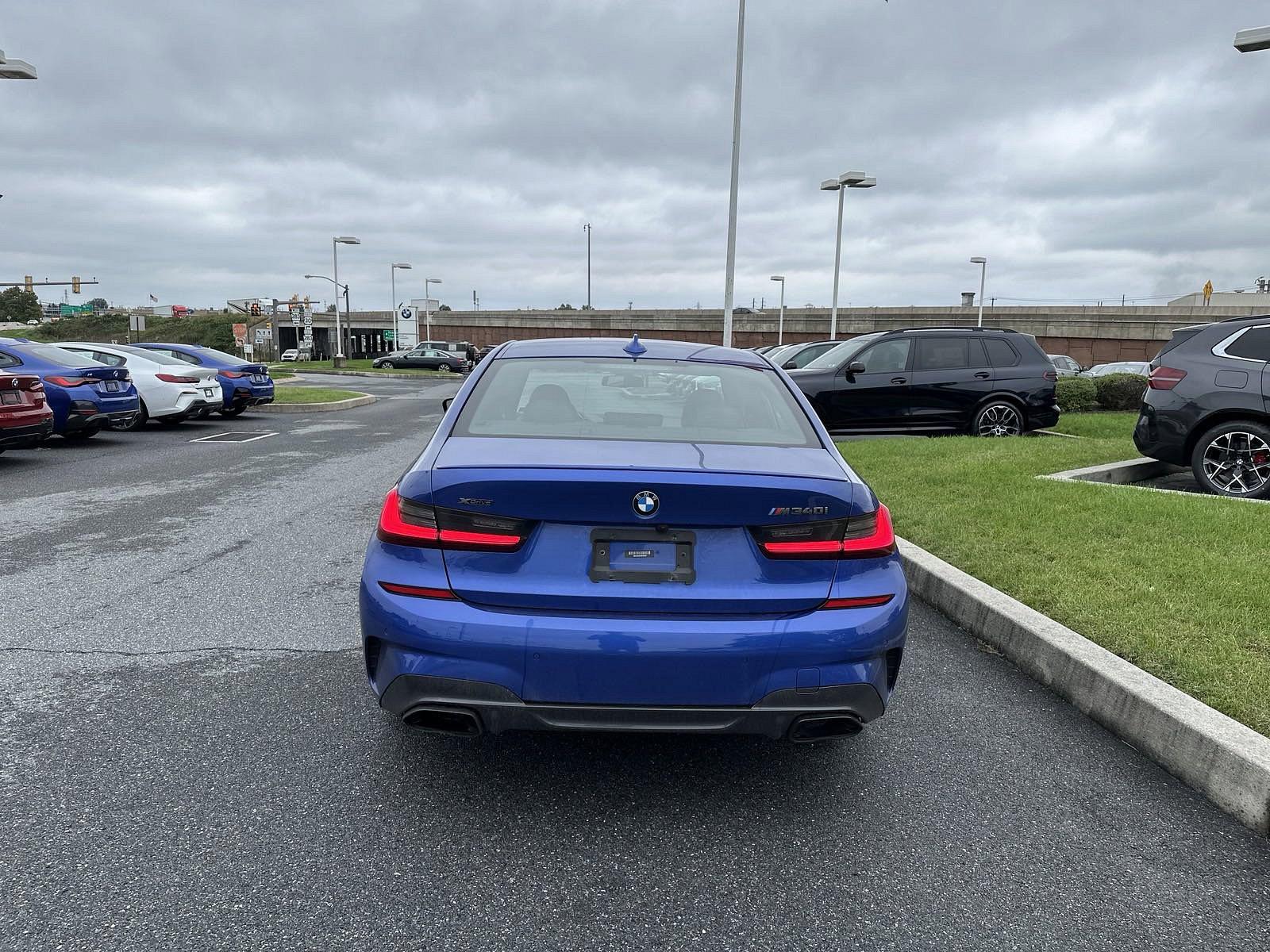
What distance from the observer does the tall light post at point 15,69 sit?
50.3ft

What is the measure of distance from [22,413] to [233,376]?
745cm

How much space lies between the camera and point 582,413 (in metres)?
3.50

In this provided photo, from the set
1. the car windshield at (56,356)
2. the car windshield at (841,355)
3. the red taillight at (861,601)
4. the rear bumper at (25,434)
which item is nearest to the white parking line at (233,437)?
the car windshield at (56,356)

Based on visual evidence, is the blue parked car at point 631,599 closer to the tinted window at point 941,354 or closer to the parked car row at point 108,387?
the parked car row at point 108,387

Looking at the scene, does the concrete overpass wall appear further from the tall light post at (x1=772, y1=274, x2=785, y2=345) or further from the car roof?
the car roof

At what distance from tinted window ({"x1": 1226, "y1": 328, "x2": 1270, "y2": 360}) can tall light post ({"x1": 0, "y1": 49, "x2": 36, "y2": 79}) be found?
730 inches

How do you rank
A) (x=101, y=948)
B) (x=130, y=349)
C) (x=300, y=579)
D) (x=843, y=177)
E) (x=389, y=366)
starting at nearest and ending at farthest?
(x=101, y=948) → (x=300, y=579) → (x=130, y=349) → (x=843, y=177) → (x=389, y=366)

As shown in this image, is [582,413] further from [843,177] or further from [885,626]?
[843,177]

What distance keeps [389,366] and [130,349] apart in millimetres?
35541

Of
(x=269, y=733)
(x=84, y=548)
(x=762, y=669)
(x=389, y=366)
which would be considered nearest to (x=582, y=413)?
(x=762, y=669)

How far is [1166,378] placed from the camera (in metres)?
Answer: 8.04

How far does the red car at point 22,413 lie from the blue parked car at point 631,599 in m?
9.50

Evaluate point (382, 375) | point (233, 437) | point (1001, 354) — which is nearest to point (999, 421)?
point (1001, 354)

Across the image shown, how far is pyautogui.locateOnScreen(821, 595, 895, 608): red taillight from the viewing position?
9.07 ft
